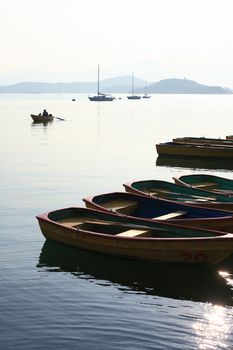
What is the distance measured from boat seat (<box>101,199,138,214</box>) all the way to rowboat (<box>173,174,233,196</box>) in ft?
14.6

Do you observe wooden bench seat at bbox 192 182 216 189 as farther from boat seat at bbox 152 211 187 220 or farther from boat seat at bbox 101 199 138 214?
boat seat at bbox 152 211 187 220

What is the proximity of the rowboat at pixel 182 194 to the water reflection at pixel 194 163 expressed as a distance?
A: 18343 mm

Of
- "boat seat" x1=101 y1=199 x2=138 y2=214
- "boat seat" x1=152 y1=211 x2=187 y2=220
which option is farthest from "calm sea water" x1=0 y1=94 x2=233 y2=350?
"boat seat" x1=101 y1=199 x2=138 y2=214

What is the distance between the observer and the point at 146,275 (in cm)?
1656

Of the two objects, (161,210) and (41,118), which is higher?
(41,118)

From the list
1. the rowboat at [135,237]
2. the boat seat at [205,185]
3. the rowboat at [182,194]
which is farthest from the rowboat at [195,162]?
the rowboat at [135,237]

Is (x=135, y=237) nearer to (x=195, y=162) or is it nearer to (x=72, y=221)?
(x=72, y=221)

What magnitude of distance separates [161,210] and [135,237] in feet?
14.7

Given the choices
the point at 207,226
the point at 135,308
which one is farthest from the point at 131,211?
the point at 135,308

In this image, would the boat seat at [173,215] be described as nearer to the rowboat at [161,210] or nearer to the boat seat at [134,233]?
the rowboat at [161,210]

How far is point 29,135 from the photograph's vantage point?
68.5 m

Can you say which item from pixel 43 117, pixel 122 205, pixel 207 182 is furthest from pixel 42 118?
pixel 122 205

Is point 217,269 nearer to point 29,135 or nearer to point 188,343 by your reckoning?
point 188,343

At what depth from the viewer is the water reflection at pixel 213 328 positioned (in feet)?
40.0
